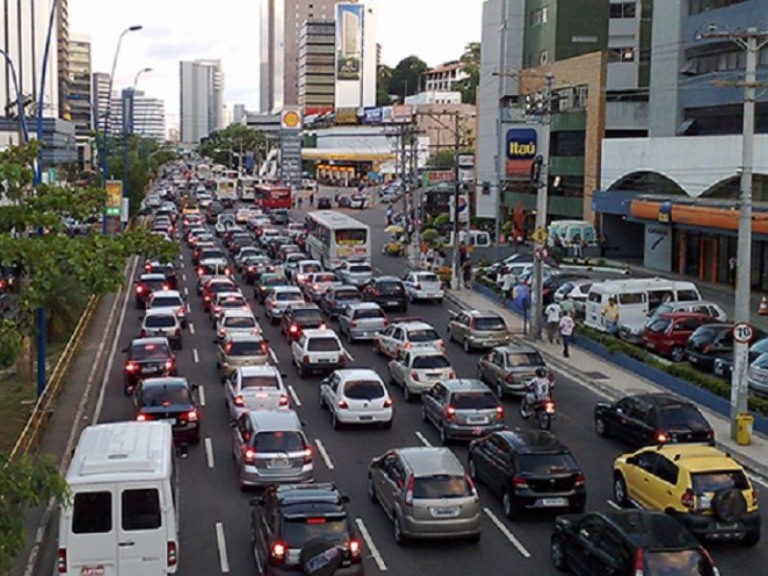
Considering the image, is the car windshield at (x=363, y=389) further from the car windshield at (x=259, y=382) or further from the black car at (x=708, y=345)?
the black car at (x=708, y=345)

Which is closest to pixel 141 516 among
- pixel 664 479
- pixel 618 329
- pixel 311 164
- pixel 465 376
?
pixel 664 479

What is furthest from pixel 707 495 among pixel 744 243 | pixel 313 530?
pixel 744 243

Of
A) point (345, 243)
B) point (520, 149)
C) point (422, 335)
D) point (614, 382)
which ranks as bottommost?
point (614, 382)

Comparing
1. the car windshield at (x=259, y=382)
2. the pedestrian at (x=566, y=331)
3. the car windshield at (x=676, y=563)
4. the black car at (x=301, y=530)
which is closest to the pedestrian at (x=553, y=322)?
the pedestrian at (x=566, y=331)

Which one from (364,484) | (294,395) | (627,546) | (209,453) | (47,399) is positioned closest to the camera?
(627,546)

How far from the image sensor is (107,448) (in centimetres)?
1705

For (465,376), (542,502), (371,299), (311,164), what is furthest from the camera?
(311,164)

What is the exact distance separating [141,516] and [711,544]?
9.32m

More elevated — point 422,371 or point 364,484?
point 422,371

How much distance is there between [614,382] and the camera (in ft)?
111

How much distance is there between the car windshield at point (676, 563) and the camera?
49.2 feet

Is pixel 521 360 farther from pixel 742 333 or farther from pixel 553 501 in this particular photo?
pixel 553 501

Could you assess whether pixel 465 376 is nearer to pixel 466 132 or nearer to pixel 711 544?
pixel 711 544

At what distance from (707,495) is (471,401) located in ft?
25.4
